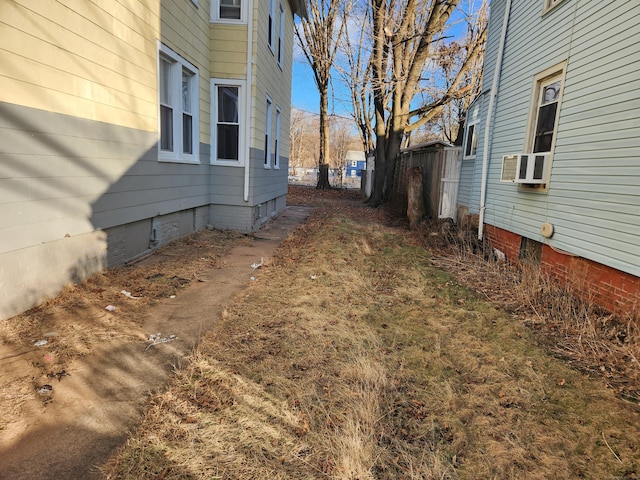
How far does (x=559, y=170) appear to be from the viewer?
5.40m

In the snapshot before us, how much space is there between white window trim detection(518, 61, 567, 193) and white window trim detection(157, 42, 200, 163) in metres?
6.16

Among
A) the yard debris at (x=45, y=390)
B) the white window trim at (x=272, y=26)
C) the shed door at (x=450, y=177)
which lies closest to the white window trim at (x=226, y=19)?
the white window trim at (x=272, y=26)

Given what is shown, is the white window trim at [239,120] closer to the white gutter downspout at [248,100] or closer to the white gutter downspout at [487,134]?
the white gutter downspout at [248,100]

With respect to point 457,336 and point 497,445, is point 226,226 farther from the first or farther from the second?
point 497,445

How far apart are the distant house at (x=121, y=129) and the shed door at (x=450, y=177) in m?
4.94

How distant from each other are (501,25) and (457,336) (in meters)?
Result: 7.50

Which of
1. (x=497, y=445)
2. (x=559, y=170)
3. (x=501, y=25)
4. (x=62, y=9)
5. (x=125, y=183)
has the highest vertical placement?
(x=501, y=25)

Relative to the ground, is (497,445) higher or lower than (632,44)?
lower

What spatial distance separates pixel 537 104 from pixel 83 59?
6.74 m

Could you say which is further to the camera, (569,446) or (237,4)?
(237,4)

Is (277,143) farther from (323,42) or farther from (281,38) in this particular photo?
(323,42)

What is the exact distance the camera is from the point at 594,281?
4500mm

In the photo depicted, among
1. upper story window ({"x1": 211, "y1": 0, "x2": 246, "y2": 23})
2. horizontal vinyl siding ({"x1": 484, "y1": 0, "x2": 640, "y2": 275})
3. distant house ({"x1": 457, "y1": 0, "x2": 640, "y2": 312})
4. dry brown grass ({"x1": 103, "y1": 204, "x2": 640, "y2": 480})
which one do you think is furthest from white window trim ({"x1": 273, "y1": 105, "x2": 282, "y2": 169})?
dry brown grass ({"x1": 103, "y1": 204, "x2": 640, "y2": 480})

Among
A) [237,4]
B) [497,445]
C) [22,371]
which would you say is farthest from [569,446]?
[237,4]
